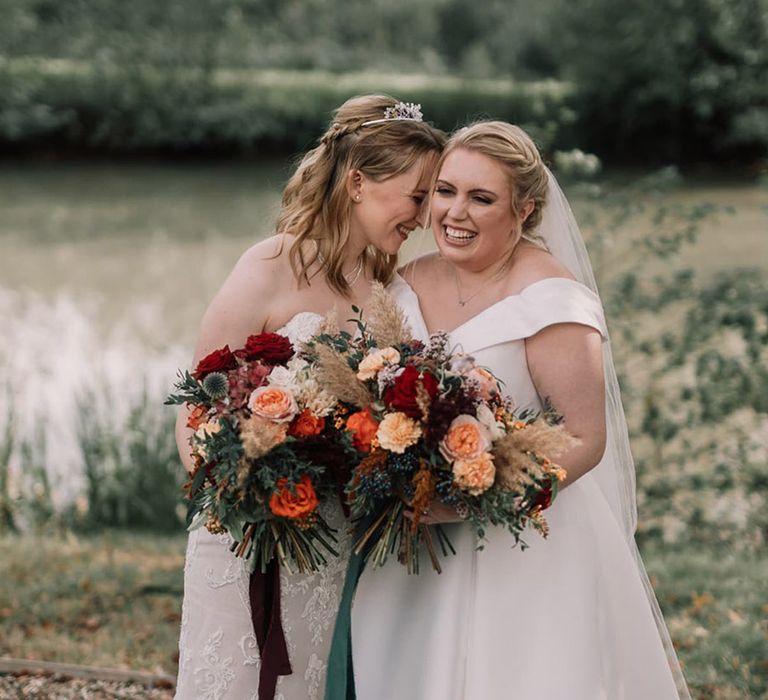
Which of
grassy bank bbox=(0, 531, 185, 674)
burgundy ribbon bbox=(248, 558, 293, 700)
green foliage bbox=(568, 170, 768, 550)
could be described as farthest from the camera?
green foliage bbox=(568, 170, 768, 550)

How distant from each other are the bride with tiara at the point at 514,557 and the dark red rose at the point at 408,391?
1.54ft

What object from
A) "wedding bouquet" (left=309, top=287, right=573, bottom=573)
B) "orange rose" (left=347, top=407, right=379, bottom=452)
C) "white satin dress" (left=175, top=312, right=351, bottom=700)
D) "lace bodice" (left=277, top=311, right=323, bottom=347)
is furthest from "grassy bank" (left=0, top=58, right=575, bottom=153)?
"orange rose" (left=347, top=407, right=379, bottom=452)

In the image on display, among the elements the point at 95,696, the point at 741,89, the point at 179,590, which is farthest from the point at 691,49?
the point at 95,696

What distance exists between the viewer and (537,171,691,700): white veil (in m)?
3.34

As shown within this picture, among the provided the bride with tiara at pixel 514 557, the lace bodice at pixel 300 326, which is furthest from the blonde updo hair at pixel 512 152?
the lace bodice at pixel 300 326

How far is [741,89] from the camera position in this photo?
12.8m

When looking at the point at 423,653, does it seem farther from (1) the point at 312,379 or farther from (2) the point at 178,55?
(2) the point at 178,55

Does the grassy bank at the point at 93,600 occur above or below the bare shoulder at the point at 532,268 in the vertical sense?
below

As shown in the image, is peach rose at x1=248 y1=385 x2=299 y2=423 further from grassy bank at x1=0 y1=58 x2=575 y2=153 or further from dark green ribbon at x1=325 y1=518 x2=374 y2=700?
grassy bank at x1=0 y1=58 x2=575 y2=153

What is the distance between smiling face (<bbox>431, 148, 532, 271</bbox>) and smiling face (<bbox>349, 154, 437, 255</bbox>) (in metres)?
0.14

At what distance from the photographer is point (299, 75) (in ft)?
87.1

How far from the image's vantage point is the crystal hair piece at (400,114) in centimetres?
328

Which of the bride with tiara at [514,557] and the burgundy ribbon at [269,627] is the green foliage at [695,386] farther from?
the burgundy ribbon at [269,627]

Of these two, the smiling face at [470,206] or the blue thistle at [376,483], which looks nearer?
the blue thistle at [376,483]
